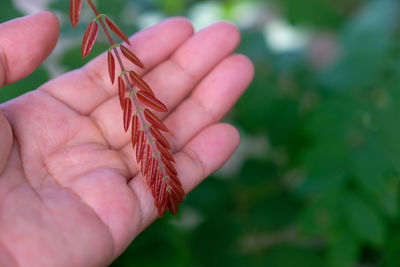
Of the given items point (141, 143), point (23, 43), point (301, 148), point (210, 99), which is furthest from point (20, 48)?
point (301, 148)

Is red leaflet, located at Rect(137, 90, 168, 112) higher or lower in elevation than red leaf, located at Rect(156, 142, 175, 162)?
higher

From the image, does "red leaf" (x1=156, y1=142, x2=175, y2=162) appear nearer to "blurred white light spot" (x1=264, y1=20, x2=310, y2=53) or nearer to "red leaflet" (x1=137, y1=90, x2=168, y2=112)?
"red leaflet" (x1=137, y1=90, x2=168, y2=112)

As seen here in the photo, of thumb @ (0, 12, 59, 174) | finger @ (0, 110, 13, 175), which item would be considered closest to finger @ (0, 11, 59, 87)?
thumb @ (0, 12, 59, 174)

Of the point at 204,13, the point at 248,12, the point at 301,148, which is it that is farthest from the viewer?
the point at 248,12

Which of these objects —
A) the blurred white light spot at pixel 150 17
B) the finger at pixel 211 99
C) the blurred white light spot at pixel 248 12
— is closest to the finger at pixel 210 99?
the finger at pixel 211 99

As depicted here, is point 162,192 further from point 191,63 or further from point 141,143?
point 191,63
